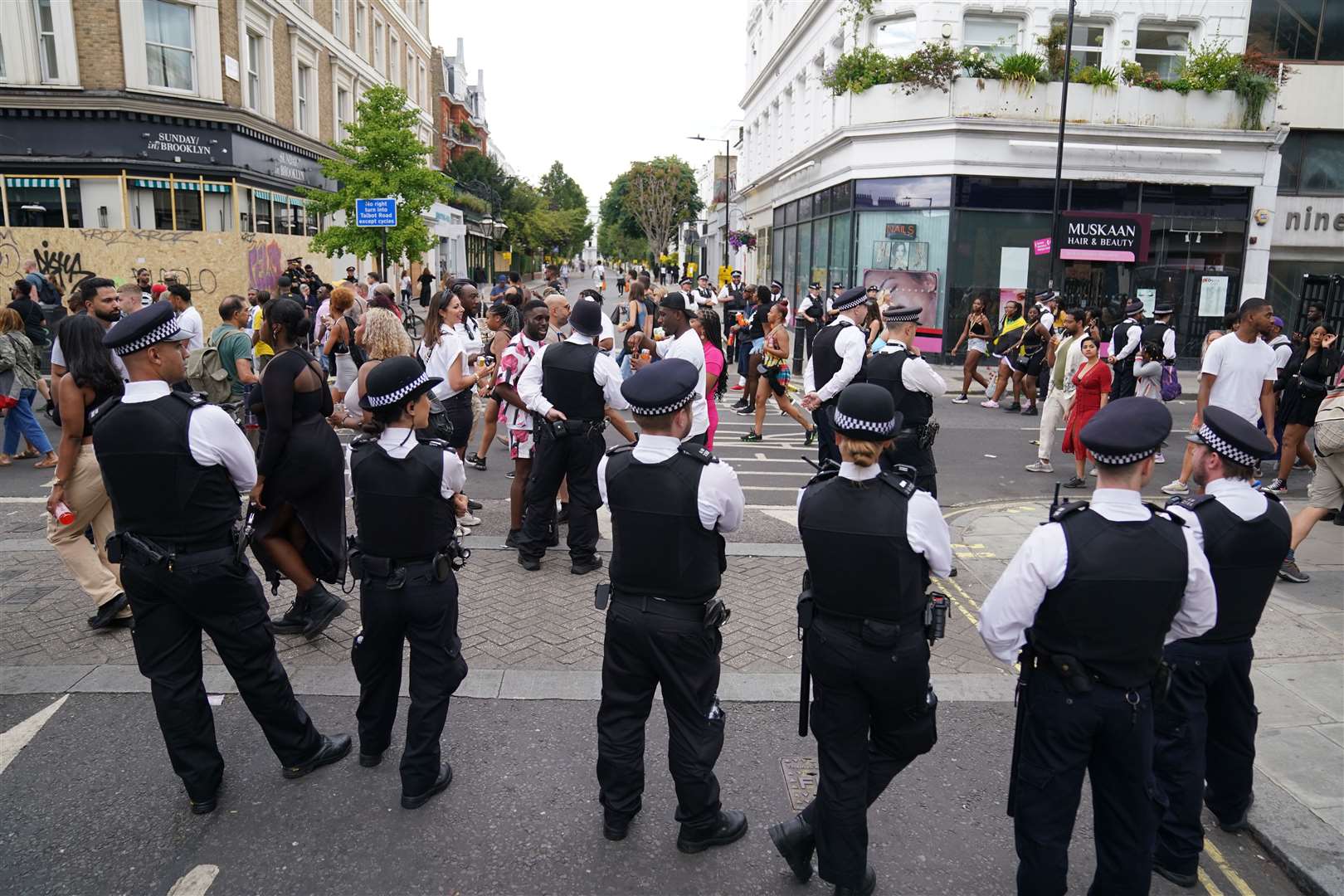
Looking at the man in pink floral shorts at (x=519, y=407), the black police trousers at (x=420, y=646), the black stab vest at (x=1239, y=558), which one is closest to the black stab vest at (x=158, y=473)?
the black police trousers at (x=420, y=646)

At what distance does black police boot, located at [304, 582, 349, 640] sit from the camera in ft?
19.2

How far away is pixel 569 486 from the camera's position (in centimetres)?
709

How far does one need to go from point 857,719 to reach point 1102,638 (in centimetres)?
90

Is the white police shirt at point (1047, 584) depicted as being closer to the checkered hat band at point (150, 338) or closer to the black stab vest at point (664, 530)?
the black stab vest at point (664, 530)

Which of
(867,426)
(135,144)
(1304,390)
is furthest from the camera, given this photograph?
(135,144)

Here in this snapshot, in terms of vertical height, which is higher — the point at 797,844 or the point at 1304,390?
the point at 1304,390

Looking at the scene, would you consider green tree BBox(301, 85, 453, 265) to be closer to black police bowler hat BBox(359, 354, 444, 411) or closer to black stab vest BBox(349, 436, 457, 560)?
black police bowler hat BBox(359, 354, 444, 411)

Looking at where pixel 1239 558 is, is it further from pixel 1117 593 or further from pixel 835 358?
pixel 835 358

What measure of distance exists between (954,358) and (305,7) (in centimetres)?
2308

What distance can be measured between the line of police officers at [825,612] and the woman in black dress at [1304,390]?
6479 millimetres

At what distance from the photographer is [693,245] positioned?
68.6 metres

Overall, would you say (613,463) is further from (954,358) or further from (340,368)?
(954,358)

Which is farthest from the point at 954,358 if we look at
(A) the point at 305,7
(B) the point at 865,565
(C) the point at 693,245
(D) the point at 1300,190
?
(C) the point at 693,245

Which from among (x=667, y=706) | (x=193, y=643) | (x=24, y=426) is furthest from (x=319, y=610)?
(x=24, y=426)
